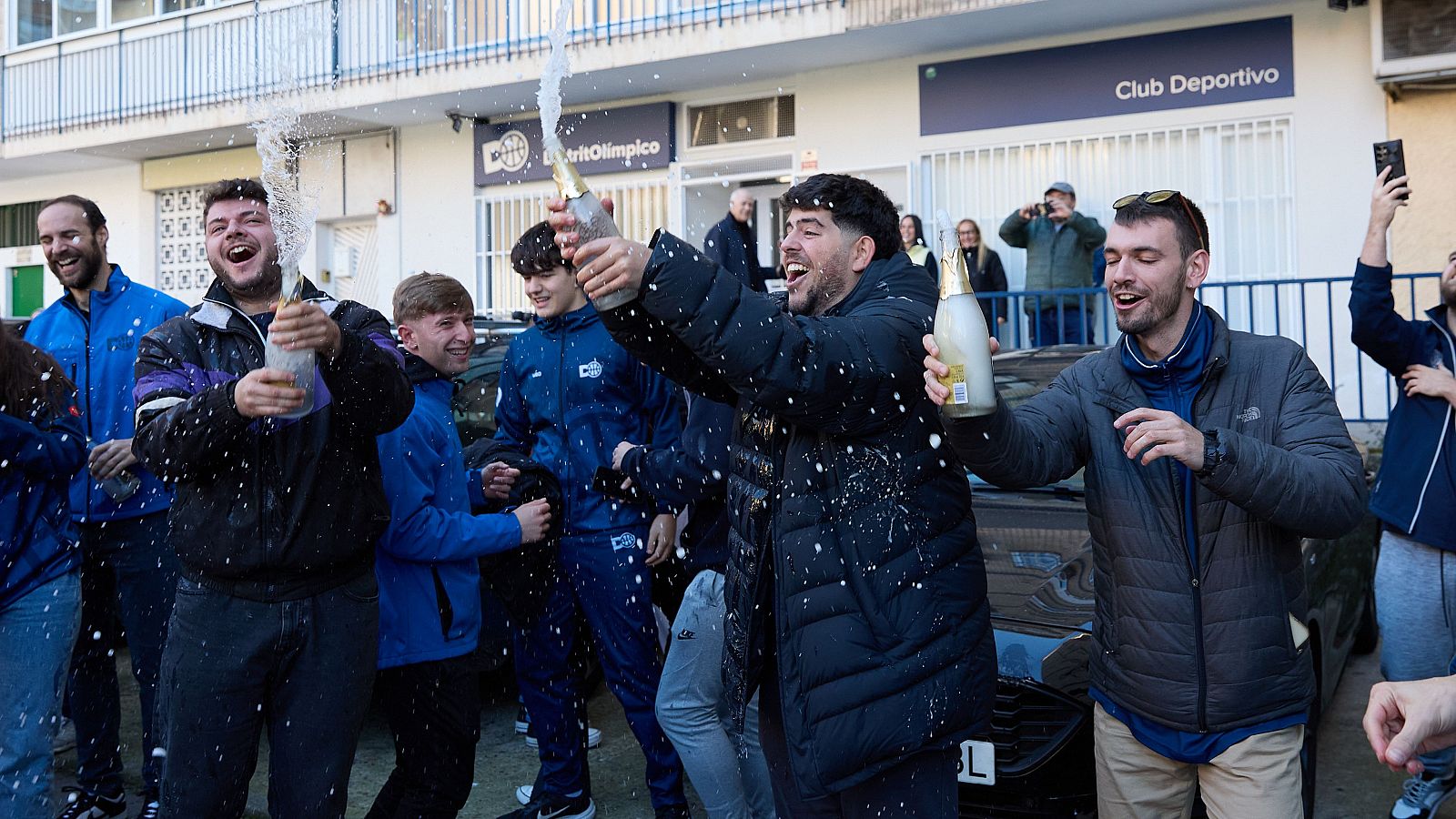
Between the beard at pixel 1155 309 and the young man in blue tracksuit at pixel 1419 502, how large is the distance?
1.73 m

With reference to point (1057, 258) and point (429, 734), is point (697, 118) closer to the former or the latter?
point (1057, 258)

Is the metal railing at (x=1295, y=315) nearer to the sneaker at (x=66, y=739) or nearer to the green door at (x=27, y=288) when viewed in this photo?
the sneaker at (x=66, y=739)

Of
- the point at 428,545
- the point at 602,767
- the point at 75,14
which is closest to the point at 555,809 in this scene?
the point at 602,767

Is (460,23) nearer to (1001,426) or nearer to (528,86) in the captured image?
(528,86)

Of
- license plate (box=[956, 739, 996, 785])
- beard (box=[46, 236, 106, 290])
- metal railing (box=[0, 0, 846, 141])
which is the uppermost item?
metal railing (box=[0, 0, 846, 141])

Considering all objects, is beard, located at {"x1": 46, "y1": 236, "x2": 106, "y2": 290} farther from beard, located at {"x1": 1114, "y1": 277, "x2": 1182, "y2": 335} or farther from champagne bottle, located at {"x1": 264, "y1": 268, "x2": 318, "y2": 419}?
beard, located at {"x1": 1114, "y1": 277, "x2": 1182, "y2": 335}

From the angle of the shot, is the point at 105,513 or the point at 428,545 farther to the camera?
the point at 105,513

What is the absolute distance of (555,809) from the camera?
4648 millimetres

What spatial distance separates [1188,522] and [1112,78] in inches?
408

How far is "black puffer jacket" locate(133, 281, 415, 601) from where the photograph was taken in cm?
309

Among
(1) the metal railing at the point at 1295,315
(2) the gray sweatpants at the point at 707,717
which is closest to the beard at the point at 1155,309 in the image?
(2) the gray sweatpants at the point at 707,717

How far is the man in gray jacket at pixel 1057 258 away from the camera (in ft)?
37.3

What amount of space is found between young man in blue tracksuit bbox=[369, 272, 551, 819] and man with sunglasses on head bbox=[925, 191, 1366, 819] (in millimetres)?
1763

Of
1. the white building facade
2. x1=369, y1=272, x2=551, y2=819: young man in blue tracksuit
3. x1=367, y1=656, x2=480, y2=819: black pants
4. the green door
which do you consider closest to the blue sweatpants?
x1=369, y1=272, x2=551, y2=819: young man in blue tracksuit
